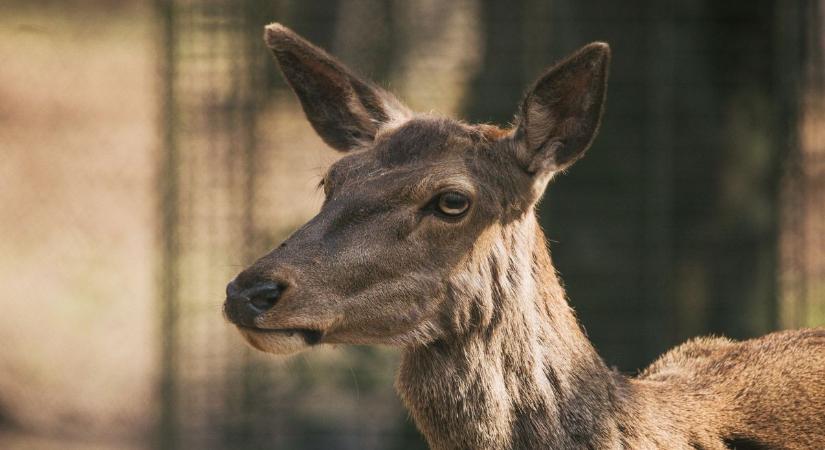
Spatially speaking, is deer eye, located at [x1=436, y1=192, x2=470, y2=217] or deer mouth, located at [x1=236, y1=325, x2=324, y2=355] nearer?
deer mouth, located at [x1=236, y1=325, x2=324, y2=355]

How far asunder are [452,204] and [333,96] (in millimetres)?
1034

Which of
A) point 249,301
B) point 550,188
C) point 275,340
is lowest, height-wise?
point 275,340

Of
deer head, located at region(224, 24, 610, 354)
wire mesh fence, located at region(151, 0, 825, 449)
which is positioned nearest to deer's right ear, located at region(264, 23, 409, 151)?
deer head, located at region(224, 24, 610, 354)

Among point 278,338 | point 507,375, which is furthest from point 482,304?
point 278,338

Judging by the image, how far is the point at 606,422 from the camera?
4.49m

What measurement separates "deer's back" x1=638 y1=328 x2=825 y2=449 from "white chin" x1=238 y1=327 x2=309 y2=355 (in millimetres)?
1193

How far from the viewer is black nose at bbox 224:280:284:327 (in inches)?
166

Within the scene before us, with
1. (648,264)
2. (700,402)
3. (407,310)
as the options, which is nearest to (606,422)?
(700,402)

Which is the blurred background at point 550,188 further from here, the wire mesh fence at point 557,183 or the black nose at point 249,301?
the black nose at point 249,301

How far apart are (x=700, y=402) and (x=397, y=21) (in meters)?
5.17

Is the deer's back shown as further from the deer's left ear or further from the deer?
the deer's left ear

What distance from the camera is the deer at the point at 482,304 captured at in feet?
14.4

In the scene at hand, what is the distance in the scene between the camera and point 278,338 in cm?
430

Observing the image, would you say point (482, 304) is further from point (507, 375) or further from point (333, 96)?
point (333, 96)
